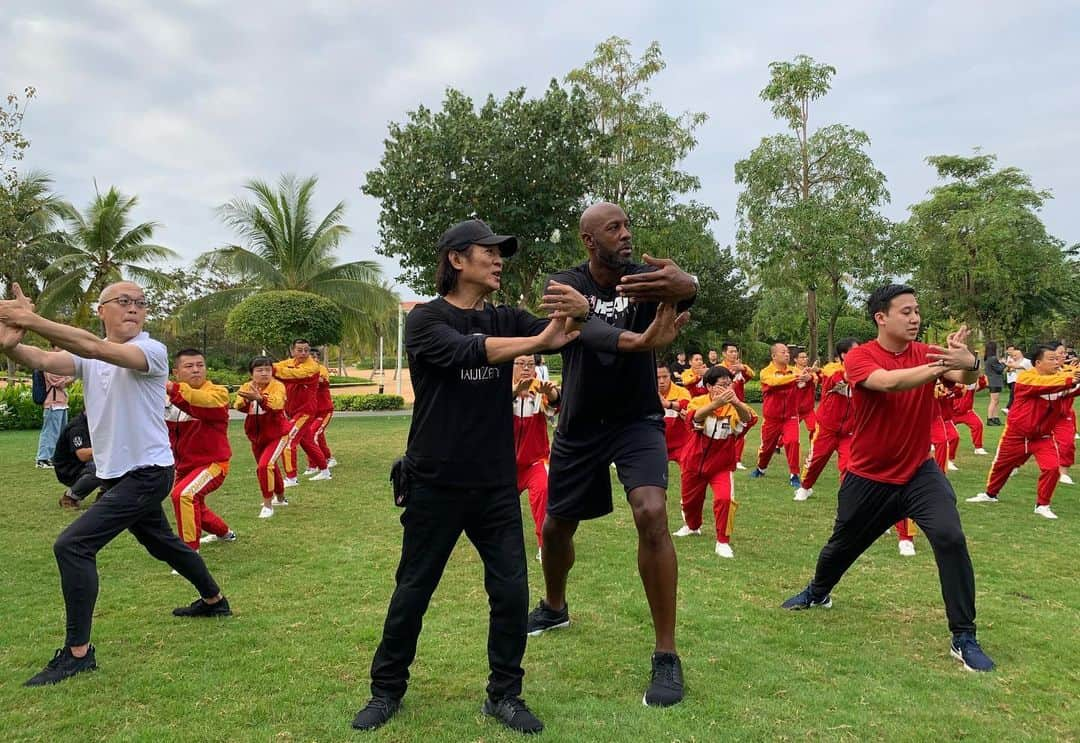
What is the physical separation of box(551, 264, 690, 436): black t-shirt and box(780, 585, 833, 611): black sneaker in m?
2.03

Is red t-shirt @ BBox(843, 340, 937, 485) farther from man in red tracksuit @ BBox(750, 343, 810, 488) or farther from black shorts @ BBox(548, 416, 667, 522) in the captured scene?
man in red tracksuit @ BBox(750, 343, 810, 488)

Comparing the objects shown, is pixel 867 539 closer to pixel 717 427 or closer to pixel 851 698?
pixel 851 698

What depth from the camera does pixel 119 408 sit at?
4410mm

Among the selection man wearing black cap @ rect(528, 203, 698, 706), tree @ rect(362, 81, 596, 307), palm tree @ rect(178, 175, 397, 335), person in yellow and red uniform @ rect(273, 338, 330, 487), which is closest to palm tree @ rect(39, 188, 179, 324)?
palm tree @ rect(178, 175, 397, 335)

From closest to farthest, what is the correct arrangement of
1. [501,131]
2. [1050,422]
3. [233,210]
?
[1050,422] < [501,131] < [233,210]

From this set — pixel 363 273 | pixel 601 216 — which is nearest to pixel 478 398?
pixel 601 216

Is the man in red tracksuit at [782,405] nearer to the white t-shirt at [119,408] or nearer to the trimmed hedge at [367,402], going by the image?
the white t-shirt at [119,408]

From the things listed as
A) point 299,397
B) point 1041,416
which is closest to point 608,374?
point 1041,416

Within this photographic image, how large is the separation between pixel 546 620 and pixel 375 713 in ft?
5.00

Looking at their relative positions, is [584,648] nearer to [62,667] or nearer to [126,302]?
[62,667]

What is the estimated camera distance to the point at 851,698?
380 centimetres

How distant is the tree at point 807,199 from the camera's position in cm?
2352

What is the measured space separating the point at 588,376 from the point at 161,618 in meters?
3.40

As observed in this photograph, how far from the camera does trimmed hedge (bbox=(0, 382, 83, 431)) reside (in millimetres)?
19609
